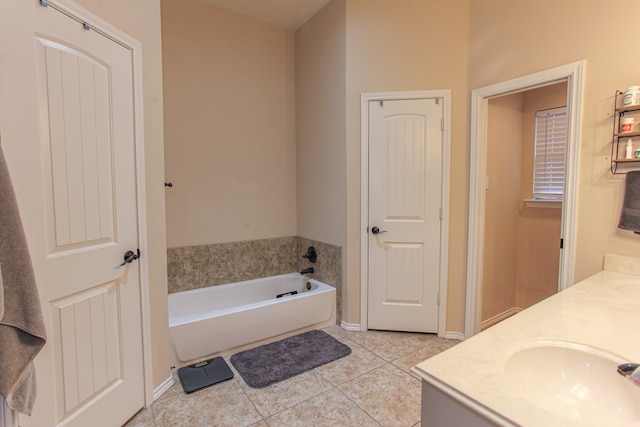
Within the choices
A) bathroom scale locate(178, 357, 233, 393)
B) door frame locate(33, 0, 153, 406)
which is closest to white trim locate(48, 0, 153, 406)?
door frame locate(33, 0, 153, 406)

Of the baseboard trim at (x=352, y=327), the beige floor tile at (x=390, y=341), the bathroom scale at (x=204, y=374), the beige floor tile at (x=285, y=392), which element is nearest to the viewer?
the beige floor tile at (x=285, y=392)

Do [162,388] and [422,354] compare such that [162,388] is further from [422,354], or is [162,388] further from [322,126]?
[322,126]

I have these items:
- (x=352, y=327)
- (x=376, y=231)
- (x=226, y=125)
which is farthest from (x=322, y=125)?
(x=352, y=327)

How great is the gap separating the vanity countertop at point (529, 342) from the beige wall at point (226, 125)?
100 inches

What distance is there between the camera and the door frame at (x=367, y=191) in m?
2.63

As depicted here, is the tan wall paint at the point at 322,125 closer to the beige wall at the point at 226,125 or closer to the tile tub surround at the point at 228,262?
the beige wall at the point at 226,125

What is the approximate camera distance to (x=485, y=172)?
2.60 m

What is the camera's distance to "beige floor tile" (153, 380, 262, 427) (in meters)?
1.77

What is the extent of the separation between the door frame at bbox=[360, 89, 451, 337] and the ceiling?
1.05 meters

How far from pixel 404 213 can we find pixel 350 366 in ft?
4.25

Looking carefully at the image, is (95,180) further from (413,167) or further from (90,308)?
(413,167)

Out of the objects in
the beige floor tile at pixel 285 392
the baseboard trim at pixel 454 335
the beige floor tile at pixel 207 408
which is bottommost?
the beige floor tile at pixel 207 408

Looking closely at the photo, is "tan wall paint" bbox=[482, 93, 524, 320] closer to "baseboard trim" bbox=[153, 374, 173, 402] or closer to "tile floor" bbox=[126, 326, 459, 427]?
"tile floor" bbox=[126, 326, 459, 427]

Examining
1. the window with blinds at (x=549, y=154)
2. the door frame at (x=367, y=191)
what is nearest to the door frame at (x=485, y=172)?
the door frame at (x=367, y=191)
